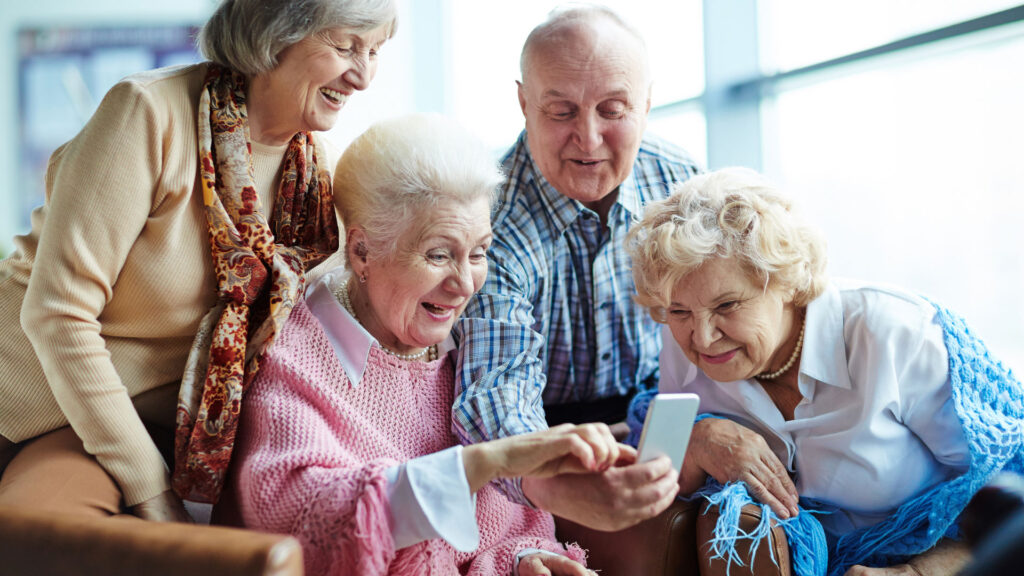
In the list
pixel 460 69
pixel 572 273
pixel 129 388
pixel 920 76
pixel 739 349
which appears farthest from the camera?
pixel 460 69

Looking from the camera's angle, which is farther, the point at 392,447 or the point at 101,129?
the point at 392,447

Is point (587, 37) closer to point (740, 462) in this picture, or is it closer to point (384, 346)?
point (384, 346)

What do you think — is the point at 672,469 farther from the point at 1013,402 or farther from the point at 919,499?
the point at 1013,402

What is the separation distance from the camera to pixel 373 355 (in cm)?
179

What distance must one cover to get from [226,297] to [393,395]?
1.32 feet

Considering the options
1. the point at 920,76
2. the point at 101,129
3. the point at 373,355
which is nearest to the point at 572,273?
the point at 373,355

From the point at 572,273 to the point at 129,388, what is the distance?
1148mm

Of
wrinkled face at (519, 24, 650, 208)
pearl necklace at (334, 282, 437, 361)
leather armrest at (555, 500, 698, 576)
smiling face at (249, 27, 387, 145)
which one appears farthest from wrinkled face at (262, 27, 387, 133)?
leather armrest at (555, 500, 698, 576)

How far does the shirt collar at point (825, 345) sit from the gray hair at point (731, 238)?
0.13ft

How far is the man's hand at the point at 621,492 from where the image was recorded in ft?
4.67

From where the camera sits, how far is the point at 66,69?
18.3 ft

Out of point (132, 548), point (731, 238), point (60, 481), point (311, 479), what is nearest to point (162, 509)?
point (60, 481)

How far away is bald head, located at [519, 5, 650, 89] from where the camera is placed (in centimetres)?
212

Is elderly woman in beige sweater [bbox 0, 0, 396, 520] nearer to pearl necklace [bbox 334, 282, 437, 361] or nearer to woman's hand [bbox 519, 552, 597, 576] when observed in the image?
pearl necklace [bbox 334, 282, 437, 361]
